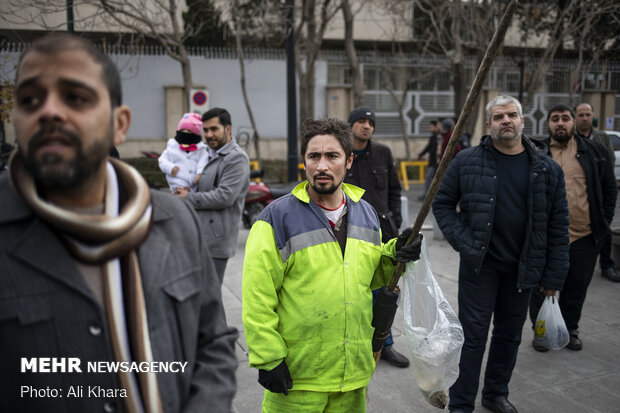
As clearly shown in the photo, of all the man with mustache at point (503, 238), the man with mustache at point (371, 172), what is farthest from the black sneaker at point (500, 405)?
the man with mustache at point (371, 172)

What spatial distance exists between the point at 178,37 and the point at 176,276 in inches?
525

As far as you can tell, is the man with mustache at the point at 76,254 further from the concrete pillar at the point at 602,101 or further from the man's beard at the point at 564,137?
the concrete pillar at the point at 602,101

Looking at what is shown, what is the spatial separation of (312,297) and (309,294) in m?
0.02

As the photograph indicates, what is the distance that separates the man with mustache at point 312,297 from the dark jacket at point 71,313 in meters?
0.96

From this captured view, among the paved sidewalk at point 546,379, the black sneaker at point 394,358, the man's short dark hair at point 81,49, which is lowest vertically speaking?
the paved sidewalk at point 546,379

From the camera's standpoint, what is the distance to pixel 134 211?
1498 mm

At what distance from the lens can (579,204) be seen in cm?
501

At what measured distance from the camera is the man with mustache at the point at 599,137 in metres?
6.63

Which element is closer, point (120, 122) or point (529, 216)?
point (120, 122)

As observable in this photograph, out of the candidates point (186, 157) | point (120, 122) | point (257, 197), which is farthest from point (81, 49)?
point (257, 197)

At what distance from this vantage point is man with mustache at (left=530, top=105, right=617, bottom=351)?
195 inches

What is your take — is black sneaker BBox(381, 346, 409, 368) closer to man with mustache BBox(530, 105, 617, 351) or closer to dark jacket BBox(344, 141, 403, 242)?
dark jacket BBox(344, 141, 403, 242)

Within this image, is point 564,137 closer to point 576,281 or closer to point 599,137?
point 576,281

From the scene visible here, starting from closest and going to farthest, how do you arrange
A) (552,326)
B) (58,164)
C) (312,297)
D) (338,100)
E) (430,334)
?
(58,164) → (312,297) → (430,334) → (552,326) → (338,100)
